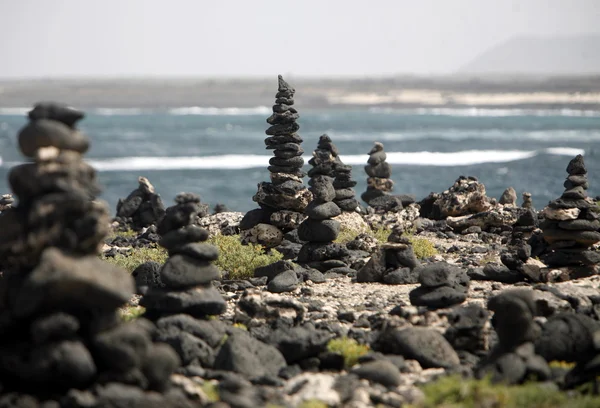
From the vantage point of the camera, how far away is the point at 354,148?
9362cm

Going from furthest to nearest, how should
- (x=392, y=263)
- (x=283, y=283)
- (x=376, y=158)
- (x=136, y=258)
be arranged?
(x=376, y=158) < (x=136, y=258) < (x=392, y=263) < (x=283, y=283)

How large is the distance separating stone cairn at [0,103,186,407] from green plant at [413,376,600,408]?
3.99m

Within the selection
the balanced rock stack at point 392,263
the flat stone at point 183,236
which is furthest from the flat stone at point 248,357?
the balanced rock stack at point 392,263

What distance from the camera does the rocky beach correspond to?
38.8 ft

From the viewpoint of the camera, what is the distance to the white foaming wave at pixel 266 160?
248 feet

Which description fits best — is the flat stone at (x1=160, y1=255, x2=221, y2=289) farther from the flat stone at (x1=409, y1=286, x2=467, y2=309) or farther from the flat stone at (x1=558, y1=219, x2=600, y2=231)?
the flat stone at (x1=558, y1=219, x2=600, y2=231)

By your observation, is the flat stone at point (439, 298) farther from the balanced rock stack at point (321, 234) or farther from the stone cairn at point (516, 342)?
the balanced rock stack at point (321, 234)

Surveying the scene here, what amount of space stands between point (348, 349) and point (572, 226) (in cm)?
844

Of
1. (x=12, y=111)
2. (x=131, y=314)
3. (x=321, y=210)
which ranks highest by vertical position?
(x=321, y=210)

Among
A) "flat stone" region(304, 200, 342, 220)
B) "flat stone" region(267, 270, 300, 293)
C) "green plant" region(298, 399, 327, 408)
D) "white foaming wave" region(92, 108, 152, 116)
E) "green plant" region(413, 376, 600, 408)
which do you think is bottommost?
"white foaming wave" region(92, 108, 152, 116)

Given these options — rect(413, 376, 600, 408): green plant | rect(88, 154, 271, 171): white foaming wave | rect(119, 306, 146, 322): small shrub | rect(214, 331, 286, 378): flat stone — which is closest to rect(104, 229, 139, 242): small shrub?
rect(119, 306, 146, 322): small shrub

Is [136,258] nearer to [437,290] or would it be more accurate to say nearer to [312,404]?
[437,290]

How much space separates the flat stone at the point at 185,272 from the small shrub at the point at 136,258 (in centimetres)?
688

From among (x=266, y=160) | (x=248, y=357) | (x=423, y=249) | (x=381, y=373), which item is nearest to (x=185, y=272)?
(x=248, y=357)
